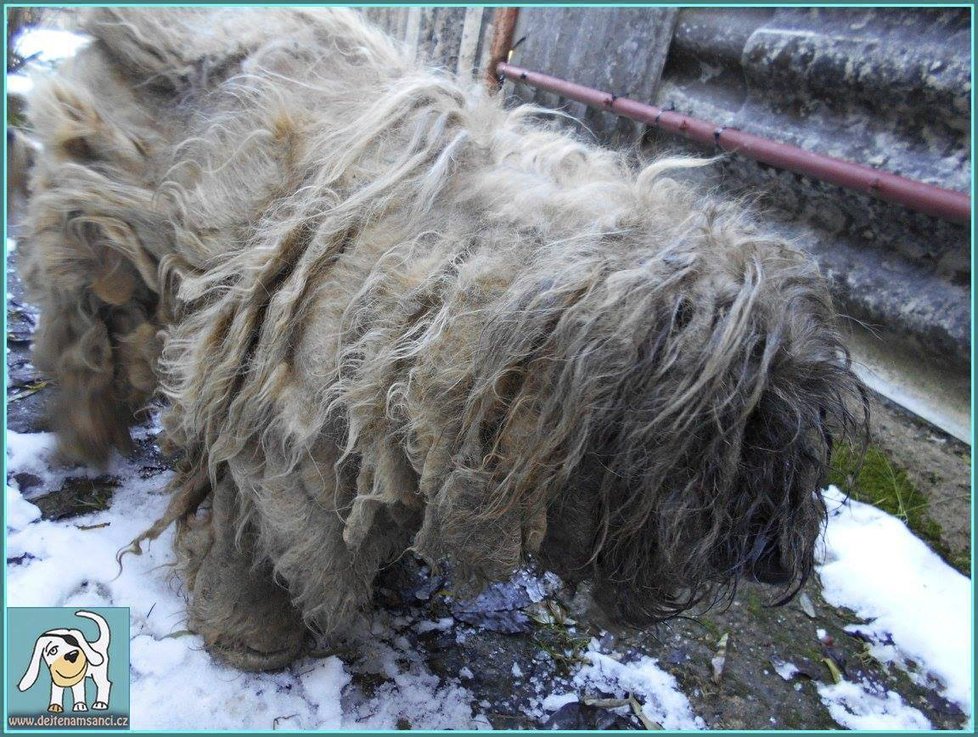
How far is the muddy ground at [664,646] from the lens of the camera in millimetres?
2245

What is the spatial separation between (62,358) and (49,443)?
544 mm

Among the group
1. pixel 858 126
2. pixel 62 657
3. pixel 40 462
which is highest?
pixel 858 126

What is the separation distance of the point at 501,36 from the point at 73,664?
353 centimetres

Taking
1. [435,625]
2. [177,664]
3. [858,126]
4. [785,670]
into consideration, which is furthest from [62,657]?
[858,126]

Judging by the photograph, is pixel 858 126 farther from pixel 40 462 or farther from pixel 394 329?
pixel 40 462

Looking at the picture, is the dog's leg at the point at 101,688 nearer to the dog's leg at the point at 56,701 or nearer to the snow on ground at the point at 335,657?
the dog's leg at the point at 56,701

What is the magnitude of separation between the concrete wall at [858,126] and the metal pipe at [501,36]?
2.22 feet

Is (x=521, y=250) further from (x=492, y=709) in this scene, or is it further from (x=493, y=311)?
(x=492, y=709)

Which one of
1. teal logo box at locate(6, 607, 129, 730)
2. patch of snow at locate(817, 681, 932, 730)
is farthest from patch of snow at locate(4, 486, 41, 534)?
patch of snow at locate(817, 681, 932, 730)

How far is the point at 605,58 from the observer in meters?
3.59

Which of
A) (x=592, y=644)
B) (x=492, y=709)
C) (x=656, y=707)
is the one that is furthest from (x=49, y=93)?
(x=656, y=707)

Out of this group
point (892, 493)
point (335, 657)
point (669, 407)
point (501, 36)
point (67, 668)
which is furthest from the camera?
point (501, 36)

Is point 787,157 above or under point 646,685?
above

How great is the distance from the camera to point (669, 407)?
4.45 feet
